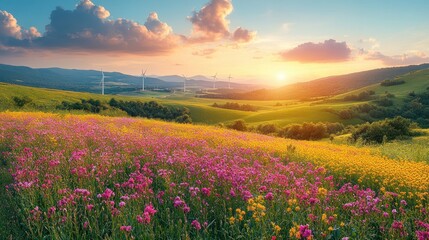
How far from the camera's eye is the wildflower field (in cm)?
493

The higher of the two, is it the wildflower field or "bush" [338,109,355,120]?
the wildflower field

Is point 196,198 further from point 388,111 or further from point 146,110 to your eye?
point 388,111

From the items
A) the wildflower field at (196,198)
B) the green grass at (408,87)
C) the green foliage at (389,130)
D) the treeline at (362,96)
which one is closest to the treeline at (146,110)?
the green foliage at (389,130)

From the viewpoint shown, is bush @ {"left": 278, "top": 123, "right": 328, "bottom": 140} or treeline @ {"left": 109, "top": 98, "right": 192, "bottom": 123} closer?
bush @ {"left": 278, "top": 123, "right": 328, "bottom": 140}

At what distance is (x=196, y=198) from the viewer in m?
6.18

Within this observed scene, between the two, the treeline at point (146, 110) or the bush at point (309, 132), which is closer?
the bush at point (309, 132)

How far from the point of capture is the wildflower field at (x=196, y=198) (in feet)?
16.2

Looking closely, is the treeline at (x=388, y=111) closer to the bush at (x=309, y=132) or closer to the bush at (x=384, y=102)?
the bush at (x=384, y=102)

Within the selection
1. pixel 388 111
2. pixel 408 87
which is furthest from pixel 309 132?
pixel 408 87

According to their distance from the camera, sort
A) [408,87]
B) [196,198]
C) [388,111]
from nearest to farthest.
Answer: [196,198] → [388,111] → [408,87]

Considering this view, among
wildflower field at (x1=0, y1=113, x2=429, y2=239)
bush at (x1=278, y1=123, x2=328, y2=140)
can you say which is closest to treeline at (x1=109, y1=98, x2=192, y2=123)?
bush at (x1=278, y1=123, x2=328, y2=140)

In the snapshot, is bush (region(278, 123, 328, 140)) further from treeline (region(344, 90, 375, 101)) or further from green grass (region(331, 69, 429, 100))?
green grass (region(331, 69, 429, 100))

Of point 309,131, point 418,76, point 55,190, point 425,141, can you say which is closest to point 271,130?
point 309,131

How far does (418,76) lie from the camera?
139 meters
